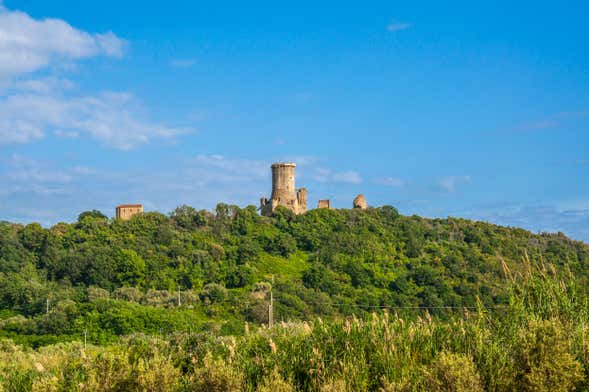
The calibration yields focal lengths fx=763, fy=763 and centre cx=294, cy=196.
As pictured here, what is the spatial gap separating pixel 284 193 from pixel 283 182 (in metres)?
1.23

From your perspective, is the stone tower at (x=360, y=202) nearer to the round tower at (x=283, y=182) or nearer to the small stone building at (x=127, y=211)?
the round tower at (x=283, y=182)

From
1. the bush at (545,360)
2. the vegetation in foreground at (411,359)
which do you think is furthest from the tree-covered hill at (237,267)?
the bush at (545,360)

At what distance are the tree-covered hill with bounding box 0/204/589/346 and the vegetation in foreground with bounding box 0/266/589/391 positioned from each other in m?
25.8

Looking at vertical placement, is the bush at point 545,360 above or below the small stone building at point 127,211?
below

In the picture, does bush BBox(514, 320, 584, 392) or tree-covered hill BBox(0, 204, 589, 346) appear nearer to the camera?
bush BBox(514, 320, 584, 392)

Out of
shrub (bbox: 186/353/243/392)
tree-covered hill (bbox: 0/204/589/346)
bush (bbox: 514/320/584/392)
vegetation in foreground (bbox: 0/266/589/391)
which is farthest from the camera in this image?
tree-covered hill (bbox: 0/204/589/346)

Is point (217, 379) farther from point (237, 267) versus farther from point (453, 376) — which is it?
point (237, 267)

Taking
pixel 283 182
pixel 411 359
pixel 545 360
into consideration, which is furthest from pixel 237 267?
pixel 545 360

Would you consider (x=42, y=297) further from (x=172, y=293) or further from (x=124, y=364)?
(x=124, y=364)

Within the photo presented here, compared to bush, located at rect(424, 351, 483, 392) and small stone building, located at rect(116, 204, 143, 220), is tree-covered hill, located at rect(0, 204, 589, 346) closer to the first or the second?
small stone building, located at rect(116, 204, 143, 220)

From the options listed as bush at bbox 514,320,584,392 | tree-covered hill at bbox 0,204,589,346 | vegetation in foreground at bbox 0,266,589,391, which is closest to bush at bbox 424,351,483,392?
vegetation in foreground at bbox 0,266,589,391

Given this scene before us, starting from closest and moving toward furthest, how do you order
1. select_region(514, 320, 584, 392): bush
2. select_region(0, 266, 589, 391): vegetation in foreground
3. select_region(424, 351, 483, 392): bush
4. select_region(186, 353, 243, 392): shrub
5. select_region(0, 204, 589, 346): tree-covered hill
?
1. select_region(424, 351, 483, 392): bush
2. select_region(514, 320, 584, 392): bush
3. select_region(0, 266, 589, 391): vegetation in foreground
4. select_region(186, 353, 243, 392): shrub
5. select_region(0, 204, 589, 346): tree-covered hill

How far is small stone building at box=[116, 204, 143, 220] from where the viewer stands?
67188 millimetres

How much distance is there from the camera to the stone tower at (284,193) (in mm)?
70188
